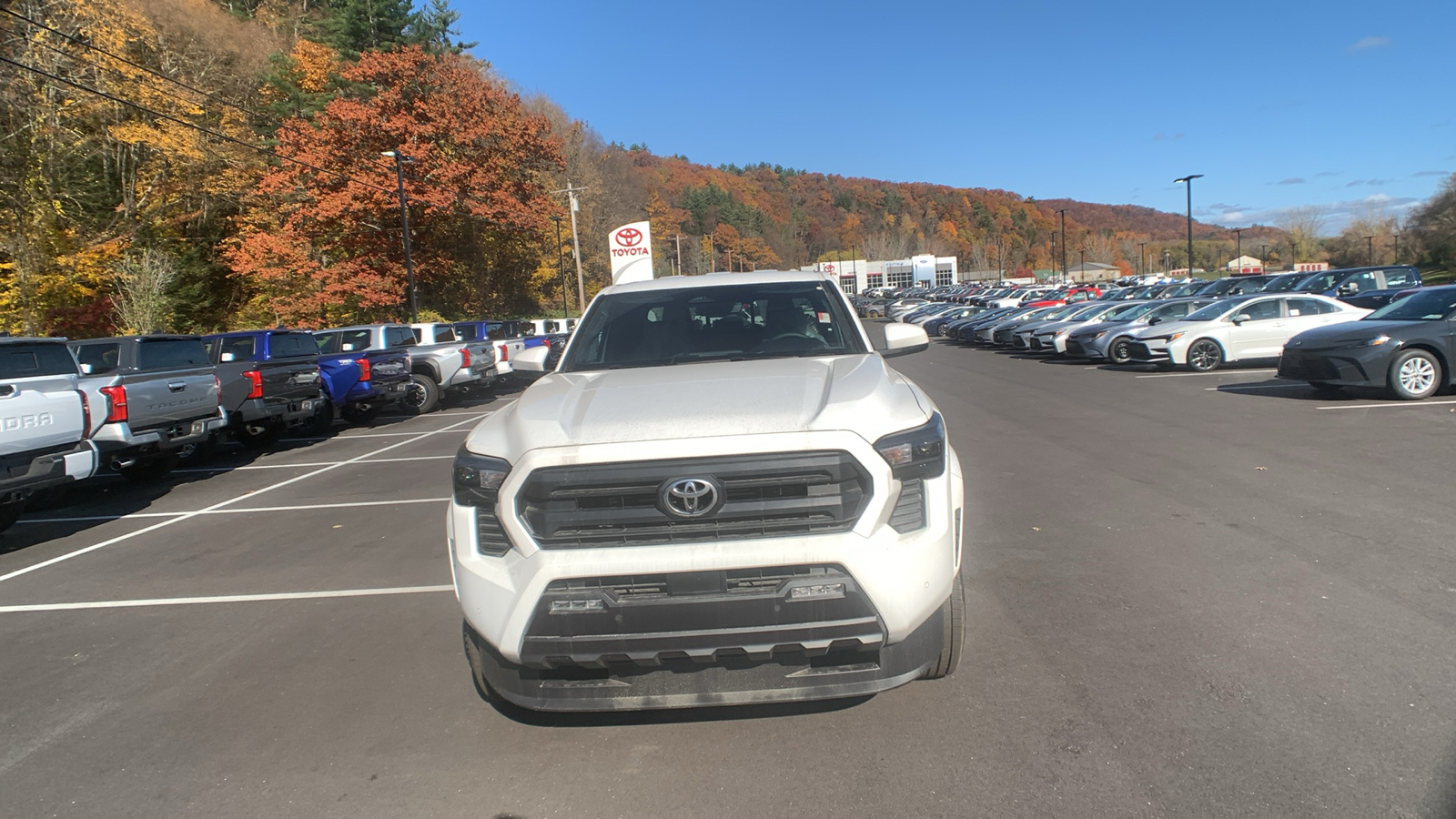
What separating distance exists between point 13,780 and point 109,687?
0.99m

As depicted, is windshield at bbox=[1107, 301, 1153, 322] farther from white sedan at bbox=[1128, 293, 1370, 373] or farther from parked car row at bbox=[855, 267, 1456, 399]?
white sedan at bbox=[1128, 293, 1370, 373]

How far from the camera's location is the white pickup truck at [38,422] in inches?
286

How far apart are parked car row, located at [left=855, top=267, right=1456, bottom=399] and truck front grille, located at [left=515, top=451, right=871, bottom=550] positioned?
1143cm

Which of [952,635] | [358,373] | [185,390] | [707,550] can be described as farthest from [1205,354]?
[185,390]

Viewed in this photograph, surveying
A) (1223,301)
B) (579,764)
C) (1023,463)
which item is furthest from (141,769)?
(1223,301)

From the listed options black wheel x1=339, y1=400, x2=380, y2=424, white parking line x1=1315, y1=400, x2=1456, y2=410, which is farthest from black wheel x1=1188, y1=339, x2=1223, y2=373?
black wheel x1=339, y1=400, x2=380, y2=424

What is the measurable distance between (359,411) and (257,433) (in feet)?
11.1

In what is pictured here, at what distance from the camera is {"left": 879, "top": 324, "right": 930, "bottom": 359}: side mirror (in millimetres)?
4762

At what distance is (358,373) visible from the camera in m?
16.0

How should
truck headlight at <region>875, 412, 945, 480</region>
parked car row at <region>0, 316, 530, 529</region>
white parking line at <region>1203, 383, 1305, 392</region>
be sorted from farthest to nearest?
white parking line at <region>1203, 383, 1305, 392</region> → parked car row at <region>0, 316, 530, 529</region> → truck headlight at <region>875, 412, 945, 480</region>

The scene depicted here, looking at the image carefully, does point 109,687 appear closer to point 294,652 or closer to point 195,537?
point 294,652

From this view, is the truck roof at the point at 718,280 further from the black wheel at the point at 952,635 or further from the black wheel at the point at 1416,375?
the black wheel at the point at 1416,375

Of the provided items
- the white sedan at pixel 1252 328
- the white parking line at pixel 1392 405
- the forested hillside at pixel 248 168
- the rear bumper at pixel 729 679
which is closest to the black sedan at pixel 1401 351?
the white parking line at pixel 1392 405

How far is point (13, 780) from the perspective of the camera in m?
3.39
